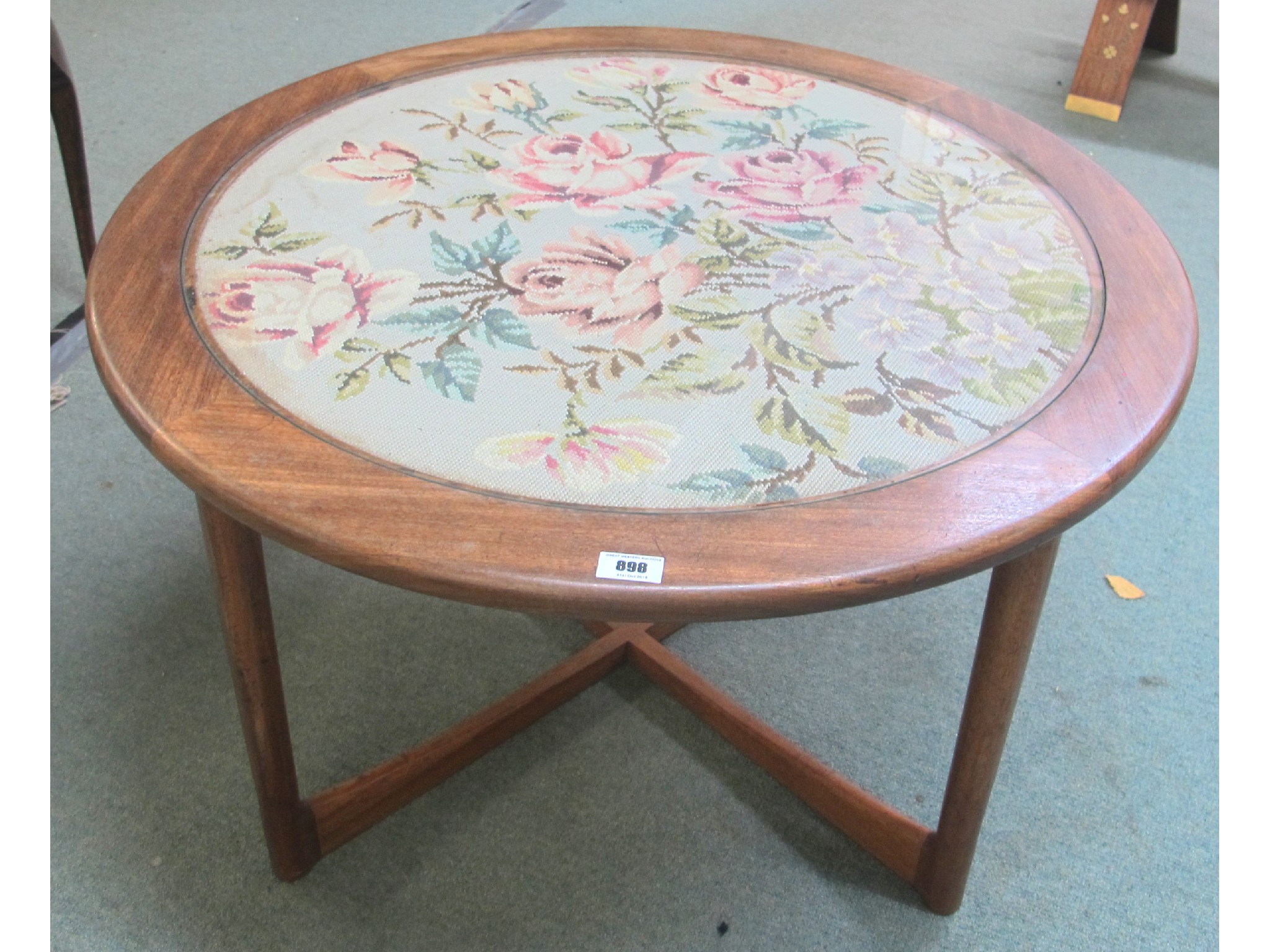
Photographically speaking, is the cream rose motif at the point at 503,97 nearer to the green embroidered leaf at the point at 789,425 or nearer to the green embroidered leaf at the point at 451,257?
the green embroidered leaf at the point at 451,257

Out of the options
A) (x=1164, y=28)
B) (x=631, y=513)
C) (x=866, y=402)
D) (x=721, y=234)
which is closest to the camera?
(x=631, y=513)

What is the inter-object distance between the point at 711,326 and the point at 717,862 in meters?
0.69

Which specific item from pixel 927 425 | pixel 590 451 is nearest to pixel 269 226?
pixel 590 451

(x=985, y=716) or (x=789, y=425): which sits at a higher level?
(x=789, y=425)

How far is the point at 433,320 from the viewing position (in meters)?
1.07

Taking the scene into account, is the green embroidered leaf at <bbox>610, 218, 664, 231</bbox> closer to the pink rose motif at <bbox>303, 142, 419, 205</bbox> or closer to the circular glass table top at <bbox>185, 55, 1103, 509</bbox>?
the circular glass table top at <bbox>185, 55, 1103, 509</bbox>

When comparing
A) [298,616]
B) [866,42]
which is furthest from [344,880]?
[866,42]

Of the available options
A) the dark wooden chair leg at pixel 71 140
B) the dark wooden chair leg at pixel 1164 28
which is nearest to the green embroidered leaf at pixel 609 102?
the dark wooden chair leg at pixel 71 140

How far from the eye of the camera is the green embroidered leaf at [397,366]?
1002 millimetres

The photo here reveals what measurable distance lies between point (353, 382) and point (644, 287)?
1.00 ft

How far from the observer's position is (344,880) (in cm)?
135

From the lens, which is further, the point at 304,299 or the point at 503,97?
the point at 503,97

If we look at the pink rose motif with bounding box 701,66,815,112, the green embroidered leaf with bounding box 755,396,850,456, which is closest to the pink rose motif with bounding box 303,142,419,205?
the pink rose motif with bounding box 701,66,815,112

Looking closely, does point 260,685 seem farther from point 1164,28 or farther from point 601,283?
point 1164,28
